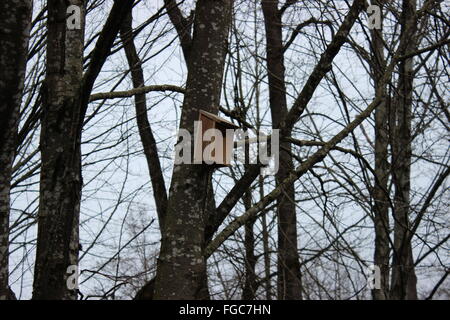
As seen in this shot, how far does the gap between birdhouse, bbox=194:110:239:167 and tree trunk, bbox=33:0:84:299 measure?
24.4 inches

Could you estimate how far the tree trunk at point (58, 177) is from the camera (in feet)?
10.1

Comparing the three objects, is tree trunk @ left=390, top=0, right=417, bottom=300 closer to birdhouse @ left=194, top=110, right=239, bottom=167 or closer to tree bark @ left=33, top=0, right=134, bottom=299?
birdhouse @ left=194, top=110, right=239, bottom=167

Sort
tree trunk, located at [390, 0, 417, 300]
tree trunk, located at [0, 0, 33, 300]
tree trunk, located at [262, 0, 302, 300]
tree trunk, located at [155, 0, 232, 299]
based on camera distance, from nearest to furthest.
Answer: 1. tree trunk, located at [0, 0, 33, 300]
2. tree trunk, located at [155, 0, 232, 299]
3. tree trunk, located at [390, 0, 417, 300]
4. tree trunk, located at [262, 0, 302, 300]

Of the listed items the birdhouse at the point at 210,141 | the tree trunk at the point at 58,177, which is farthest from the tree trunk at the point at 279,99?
the tree trunk at the point at 58,177

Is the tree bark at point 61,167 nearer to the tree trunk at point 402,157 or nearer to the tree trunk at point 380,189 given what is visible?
the tree trunk at point 380,189

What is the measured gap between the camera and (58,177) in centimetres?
318

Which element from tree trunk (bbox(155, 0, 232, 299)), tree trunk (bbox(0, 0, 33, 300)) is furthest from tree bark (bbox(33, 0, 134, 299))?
tree trunk (bbox(155, 0, 232, 299))

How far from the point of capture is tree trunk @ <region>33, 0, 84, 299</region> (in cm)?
309

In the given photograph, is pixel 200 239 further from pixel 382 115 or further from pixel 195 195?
pixel 382 115

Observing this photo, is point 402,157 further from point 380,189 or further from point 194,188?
point 194,188

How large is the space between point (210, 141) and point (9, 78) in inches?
42.6

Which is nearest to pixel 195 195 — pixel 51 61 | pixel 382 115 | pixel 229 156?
pixel 229 156

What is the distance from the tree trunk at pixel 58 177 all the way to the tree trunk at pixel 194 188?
1.57 feet
